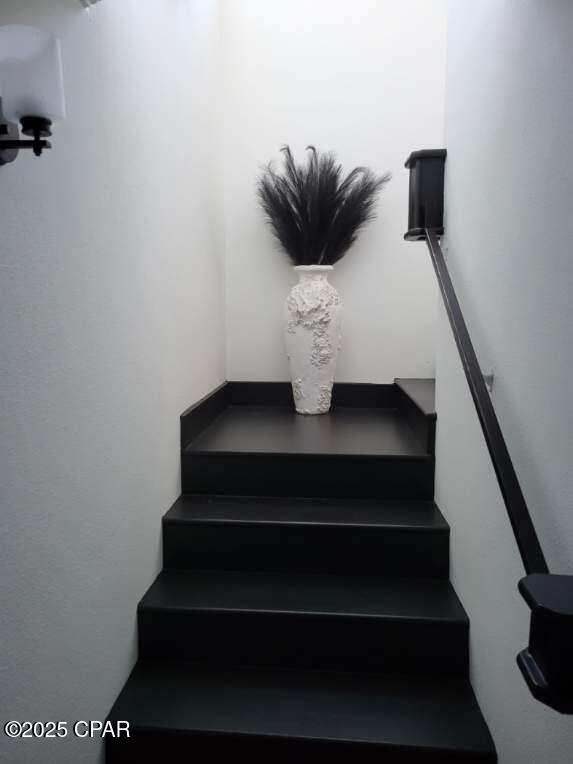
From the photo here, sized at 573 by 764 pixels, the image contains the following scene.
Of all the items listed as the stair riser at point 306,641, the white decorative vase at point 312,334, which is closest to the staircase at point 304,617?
the stair riser at point 306,641

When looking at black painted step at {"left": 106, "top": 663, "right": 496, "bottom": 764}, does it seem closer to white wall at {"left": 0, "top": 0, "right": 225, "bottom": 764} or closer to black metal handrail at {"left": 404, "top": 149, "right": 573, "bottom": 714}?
white wall at {"left": 0, "top": 0, "right": 225, "bottom": 764}

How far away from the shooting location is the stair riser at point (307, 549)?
196 cm

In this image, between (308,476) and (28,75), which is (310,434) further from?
(28,75)

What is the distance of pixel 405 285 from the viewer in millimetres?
3297

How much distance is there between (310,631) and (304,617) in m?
0.04

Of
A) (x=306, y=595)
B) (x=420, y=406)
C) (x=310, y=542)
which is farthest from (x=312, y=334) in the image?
(x=306, y=595)

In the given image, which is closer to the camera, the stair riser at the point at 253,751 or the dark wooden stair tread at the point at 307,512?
the stair riser at the point at 253,751

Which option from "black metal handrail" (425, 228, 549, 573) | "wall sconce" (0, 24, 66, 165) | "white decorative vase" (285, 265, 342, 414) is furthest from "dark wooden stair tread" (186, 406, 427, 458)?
"wall sconce" (0, 24, 66, 165)

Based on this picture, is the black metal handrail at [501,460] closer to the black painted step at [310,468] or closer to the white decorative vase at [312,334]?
the black painted step at [310,468]

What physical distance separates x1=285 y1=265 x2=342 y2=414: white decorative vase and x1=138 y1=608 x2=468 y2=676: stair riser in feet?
4.88

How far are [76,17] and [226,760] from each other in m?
1.79

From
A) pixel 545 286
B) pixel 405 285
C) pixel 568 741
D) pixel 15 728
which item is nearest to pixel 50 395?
pixel 15 728

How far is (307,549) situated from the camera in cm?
200

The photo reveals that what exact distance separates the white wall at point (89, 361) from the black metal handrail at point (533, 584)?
854mm
